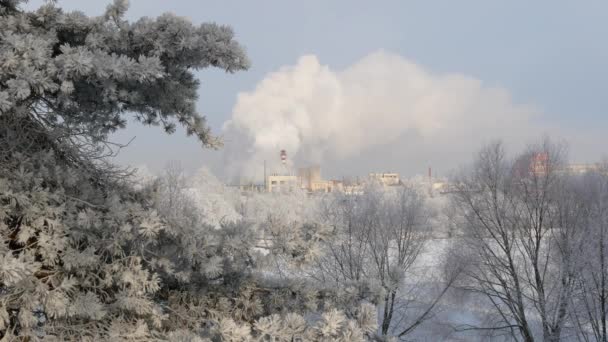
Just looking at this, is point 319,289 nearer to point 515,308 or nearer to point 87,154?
point 87,154

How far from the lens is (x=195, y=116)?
3404mm

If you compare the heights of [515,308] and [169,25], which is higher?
[169,25]

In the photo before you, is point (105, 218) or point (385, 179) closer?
point (105, 218)

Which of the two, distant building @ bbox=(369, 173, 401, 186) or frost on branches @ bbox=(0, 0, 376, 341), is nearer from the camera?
frost on branches @ bbox=(0, 0, 376, 341)

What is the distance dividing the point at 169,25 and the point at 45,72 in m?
0.64

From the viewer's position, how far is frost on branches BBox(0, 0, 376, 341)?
111 inches

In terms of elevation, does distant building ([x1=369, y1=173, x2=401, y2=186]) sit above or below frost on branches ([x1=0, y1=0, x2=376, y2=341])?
above

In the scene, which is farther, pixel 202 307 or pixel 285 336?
pixel 202 307

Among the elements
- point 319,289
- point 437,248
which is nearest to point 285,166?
point 437,248

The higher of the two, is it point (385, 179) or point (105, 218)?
point (385, 179)

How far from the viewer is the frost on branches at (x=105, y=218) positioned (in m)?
2.81

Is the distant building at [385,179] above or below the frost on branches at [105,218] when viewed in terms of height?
above

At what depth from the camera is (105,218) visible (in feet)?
10.4

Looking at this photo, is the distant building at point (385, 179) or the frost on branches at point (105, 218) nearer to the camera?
the frost on branches at point (105, 218)
